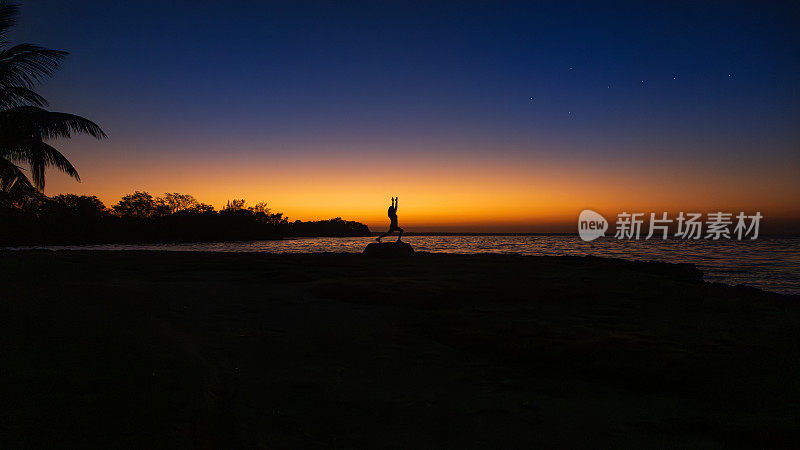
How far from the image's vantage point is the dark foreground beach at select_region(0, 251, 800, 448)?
10.4ft

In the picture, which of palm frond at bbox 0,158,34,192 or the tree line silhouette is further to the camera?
the tree line silhouette

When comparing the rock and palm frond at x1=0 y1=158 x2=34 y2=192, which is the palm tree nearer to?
palm frond at x1=0 y1=158 x2=34 y2=192

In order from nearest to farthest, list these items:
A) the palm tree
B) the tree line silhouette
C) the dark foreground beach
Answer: the dark foreground beach < the palm tree < the tree line silhouette

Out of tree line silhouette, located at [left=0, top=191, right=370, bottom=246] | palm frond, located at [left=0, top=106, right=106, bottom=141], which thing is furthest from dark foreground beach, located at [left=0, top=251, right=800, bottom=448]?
tree line silhouette, located at [left=0, top=191, right=370, bottom=246]

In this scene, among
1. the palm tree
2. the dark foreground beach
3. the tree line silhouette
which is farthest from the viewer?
the tree line silhouette

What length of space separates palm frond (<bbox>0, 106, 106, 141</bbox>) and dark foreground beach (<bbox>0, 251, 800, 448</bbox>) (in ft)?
32.9

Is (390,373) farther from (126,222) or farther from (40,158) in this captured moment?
(126,222)

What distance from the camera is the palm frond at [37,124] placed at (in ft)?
50.1

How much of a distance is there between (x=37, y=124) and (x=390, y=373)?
18723 mm

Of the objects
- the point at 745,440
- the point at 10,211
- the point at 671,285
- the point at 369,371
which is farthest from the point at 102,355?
the point at 10,211

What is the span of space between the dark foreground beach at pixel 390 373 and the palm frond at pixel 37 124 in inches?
395

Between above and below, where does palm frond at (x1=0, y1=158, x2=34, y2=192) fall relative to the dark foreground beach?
above

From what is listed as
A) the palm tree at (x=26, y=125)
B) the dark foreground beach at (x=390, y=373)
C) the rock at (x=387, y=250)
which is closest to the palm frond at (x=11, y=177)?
the palm tree at (x=26, y=125)

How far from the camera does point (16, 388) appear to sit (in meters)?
3.26
